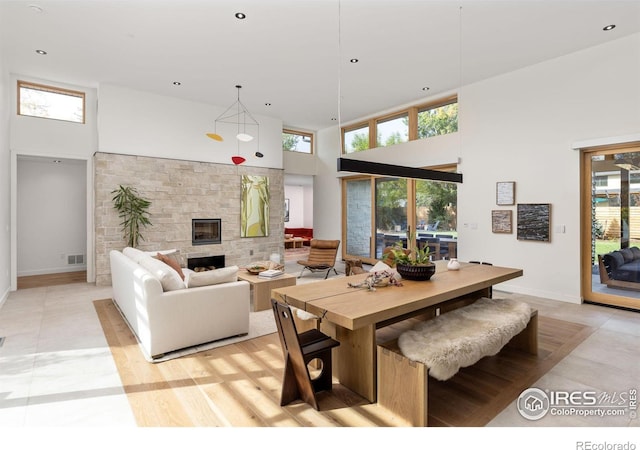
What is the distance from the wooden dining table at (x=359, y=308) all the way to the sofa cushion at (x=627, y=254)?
3045 millimetres

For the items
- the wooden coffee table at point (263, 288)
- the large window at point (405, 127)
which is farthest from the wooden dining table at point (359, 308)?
the large window at point (405, 127)

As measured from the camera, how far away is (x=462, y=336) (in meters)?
2.39

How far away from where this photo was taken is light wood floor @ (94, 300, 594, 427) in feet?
7.04

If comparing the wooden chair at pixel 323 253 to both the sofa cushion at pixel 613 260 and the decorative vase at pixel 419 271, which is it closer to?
the decorative vase at pixel 419 271

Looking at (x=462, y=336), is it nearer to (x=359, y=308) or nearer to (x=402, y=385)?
(x=402, y=385)

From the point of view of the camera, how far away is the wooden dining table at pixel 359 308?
2170 mm

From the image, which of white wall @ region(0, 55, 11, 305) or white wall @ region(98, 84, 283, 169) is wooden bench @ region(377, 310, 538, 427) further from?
white wall @ region(98, 84, 283, 169)

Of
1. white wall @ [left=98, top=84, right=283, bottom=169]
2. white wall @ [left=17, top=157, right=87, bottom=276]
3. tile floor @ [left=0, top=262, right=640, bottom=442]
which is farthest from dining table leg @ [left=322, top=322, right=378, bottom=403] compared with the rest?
white wall @ [left=17, top=157, right=87, bottom=276]

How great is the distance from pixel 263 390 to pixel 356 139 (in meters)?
7.07

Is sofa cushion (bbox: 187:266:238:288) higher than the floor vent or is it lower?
higher

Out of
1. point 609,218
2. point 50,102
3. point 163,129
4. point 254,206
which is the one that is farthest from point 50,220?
point 609,218

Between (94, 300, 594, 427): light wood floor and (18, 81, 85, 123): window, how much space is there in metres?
4.89

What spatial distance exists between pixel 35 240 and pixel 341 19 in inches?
286

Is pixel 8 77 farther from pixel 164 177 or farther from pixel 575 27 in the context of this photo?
pixel 575 27
